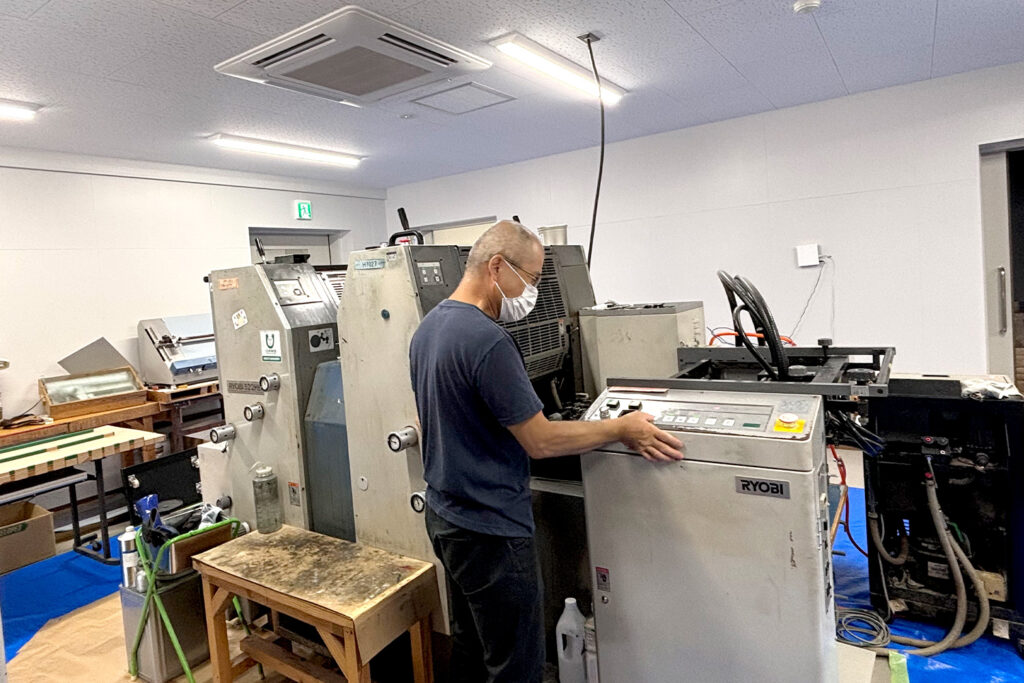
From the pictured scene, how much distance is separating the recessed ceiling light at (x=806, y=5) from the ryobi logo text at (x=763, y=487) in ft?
7.93

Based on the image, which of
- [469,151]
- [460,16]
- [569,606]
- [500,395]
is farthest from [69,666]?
[469,151]

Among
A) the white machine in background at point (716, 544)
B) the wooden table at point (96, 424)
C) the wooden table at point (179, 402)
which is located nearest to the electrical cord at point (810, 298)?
the white machine in background at point (716, 544)

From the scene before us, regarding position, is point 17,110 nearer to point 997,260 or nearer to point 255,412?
point 255,412

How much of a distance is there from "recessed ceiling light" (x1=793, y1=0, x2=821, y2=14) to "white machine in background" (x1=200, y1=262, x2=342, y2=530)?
8.36ft

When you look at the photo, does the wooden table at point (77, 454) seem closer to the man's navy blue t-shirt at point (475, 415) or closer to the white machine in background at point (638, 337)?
the man's navy blue t-shirt at point (475, 415)

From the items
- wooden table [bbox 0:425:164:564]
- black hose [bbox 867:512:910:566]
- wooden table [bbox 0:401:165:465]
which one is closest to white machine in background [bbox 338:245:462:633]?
black hose [bbox 867:512:910:566]

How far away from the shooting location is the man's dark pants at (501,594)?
1669 millimetres

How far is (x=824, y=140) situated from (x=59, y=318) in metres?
5.99

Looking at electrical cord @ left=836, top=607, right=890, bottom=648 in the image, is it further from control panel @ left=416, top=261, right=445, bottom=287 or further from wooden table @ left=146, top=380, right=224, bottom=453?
wooden table @ left=146, top=380, right=224, bottom=453

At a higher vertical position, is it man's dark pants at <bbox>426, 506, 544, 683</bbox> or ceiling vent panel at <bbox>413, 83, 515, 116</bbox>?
ceiling vent panel at <bbox>413, 83, 515, 116</bbox>

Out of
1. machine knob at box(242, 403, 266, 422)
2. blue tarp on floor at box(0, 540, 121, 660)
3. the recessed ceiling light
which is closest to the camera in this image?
machine knob at box(242, 403, 266, 422)

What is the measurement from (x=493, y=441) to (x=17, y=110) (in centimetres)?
378

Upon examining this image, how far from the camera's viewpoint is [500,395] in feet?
5.17

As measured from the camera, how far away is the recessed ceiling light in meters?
2.78
